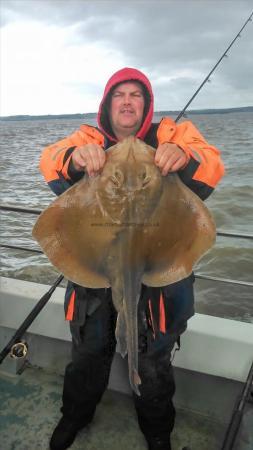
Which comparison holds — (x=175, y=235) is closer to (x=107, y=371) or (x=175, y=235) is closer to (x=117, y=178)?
(x=117, y=178)

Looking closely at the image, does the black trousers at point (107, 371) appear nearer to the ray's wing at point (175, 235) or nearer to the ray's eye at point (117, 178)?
the ray's wing at point (175, 235)

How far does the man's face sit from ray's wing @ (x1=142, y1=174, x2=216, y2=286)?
2.52 ft

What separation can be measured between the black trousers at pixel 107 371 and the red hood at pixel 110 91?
3.60 feet

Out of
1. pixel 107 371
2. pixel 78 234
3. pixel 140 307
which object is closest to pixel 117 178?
pixel 78 234

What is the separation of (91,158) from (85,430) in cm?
215

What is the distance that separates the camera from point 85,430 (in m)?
2.96

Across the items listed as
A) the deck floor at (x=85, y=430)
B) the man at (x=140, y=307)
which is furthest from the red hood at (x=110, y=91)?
the deck floor at (x=85, y=430)

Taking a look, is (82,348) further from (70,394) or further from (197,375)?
(197,375)

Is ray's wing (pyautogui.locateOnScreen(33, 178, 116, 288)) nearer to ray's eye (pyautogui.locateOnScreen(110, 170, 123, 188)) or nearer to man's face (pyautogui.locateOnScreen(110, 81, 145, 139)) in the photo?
ray's eye (pyautogui.locateOnScreen(110, 170, 123, 188))

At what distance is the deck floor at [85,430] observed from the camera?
9.41 feet

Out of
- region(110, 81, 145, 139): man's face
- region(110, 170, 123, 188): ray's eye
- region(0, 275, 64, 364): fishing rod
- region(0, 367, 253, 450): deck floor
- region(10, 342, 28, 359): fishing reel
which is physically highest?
region(110, 81, 145, 139): man's face

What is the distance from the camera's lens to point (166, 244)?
1.96 m

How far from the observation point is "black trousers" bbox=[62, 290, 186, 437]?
2.49 metres

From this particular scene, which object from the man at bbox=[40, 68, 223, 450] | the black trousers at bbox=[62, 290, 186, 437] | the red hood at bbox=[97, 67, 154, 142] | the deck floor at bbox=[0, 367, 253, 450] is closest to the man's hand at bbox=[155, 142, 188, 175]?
the man at bbox=[40, 68, 223, 450]
